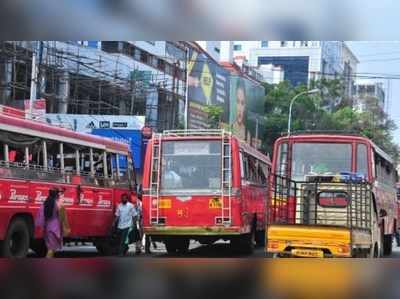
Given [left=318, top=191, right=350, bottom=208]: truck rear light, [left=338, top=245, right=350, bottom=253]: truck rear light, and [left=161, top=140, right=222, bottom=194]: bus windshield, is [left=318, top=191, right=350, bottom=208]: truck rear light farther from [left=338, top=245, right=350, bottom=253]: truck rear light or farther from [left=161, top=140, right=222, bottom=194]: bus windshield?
[left=161, top=140, right=222, bottom=194]: bus windshield

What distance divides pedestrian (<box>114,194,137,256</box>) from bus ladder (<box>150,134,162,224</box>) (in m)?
0.43

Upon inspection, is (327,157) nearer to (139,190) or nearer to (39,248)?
(139,190)

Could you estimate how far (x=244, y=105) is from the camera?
23.3 meters

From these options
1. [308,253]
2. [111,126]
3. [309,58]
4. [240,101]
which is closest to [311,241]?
[308,253]

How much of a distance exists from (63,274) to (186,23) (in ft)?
12.8

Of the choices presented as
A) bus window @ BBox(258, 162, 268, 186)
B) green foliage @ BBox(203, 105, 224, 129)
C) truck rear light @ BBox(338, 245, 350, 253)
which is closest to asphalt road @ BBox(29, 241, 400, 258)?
bus window @ BBox(258, 162, 268, 186)

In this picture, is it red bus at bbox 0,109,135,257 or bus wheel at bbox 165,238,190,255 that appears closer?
red bus at bbox 0,109,135,257

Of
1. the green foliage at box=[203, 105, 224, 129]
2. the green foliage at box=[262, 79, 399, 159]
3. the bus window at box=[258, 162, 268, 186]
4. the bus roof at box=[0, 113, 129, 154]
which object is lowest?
the bus window at box=[258, 162, 268, 186]

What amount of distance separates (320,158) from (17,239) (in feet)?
18.2

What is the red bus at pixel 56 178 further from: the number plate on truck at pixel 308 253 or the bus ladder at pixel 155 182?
the number plate on truck at pixel 308 253

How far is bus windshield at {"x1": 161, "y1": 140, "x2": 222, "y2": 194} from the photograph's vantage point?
537 inches

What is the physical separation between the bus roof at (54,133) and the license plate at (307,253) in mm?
4508

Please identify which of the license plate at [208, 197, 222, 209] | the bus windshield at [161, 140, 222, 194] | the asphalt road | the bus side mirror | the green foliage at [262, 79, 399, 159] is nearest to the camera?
the green foliage at [262, 79, 399, 159]

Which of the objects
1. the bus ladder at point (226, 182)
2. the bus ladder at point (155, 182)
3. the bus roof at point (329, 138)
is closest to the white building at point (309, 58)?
the bus roof at point (329, 138)
